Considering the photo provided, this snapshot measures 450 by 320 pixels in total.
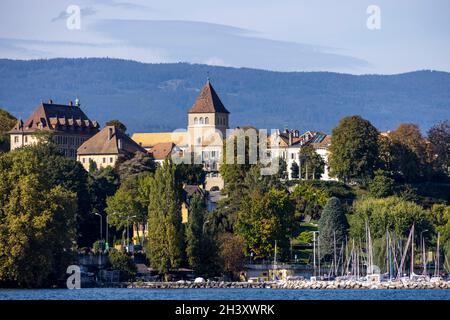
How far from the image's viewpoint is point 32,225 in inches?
3125

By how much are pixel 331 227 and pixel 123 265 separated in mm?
18656

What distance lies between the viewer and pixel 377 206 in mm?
106812

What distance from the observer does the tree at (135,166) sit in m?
124

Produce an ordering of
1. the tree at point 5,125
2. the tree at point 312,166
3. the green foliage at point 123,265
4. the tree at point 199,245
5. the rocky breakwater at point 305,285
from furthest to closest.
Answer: the tree at point 5,125 < the tree at point 312,166 < the green foliage at point 123,265 < the tree at point 199,245 < the rocky breakwater at point 305,285

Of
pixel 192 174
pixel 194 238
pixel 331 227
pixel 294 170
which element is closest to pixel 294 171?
pixel 294 170

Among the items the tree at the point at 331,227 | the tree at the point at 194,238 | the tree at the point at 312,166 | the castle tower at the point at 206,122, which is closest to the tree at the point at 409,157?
the tree at the point at 312,166

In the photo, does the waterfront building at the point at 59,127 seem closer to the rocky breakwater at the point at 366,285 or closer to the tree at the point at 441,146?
the tree at the point at 441,146

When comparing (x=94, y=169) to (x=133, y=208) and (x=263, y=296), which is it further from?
(x=263, y=296)

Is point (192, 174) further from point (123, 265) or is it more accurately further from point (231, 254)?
point (123, 265)

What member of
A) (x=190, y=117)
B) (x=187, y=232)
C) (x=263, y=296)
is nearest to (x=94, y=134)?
(x=190, y=117)

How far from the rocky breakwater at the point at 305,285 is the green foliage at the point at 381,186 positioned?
2973 centimetres

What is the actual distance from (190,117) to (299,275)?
208 ft

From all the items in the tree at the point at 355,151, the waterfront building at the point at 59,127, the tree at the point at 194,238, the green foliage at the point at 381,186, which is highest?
the waterfront building at the point at 59,127

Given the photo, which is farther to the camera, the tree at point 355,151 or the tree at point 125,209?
the tree at point 355,151
